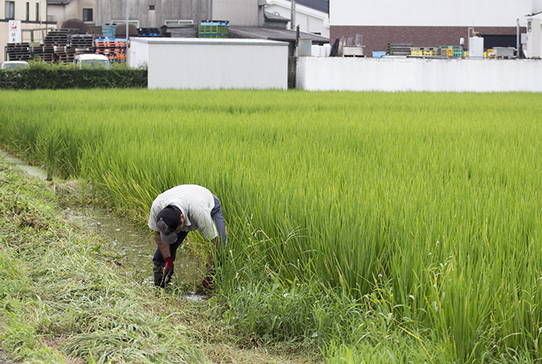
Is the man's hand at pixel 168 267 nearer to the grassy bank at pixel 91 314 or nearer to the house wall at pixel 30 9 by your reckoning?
the grassy bank at pixel 91 314

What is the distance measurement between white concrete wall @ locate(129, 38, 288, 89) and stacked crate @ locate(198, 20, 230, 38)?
8.31 m

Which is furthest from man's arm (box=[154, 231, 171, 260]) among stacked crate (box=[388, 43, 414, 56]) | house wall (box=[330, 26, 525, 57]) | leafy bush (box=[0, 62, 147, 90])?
house wall (box=[330, 26, 525, 57])

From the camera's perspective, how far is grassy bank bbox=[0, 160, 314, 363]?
316cm

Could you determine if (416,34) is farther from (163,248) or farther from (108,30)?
(163,248)

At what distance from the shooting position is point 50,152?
352 inches

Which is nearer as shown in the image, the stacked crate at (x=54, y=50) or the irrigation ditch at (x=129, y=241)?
the irrigation ditch at (x=129, y=241)

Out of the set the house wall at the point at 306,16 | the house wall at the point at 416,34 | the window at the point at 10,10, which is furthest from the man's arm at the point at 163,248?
the house wall at the point at 306,16

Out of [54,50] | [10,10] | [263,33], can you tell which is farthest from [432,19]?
[10,10]

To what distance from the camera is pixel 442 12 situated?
122ft

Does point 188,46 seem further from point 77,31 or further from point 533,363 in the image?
point 533,363

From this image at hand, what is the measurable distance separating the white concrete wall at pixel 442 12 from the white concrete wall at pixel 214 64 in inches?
622

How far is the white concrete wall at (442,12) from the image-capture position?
122 feet

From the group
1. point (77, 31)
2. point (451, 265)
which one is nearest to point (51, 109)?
point (451, 265)

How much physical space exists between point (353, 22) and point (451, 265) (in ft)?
120
